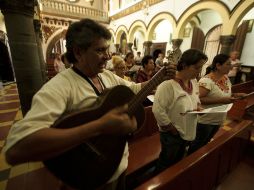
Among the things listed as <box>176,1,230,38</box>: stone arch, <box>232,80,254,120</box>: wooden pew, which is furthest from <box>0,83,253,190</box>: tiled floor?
<box>176,1,230,38</box>: stone arch

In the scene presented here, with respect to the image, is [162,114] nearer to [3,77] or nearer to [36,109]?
[36,109]

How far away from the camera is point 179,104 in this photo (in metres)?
1.50

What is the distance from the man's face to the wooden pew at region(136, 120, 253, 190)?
2.55 ft

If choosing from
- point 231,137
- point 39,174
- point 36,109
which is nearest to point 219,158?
point 231,137

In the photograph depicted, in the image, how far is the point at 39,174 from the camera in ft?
6.70

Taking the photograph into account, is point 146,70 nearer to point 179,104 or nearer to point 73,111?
point 179,104

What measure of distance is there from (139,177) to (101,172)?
1.23 meters

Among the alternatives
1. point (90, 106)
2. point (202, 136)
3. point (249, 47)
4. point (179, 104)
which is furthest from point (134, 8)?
point (90, 106)

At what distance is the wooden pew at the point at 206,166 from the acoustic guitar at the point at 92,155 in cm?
26

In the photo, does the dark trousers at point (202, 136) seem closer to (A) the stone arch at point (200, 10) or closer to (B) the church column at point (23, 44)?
(B) the church column at point (23, 44)

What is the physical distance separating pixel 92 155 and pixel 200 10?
23.8 feet

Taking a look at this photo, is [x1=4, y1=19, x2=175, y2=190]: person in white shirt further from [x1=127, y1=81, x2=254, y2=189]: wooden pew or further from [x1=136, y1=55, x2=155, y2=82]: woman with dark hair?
[x1=136, y1=55, x2=155, y2=82]: woman with dark hair

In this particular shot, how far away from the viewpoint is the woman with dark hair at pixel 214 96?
76.4 inches

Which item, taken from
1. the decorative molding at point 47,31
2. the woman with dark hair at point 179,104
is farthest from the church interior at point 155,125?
the decorative molding at point 47,31
